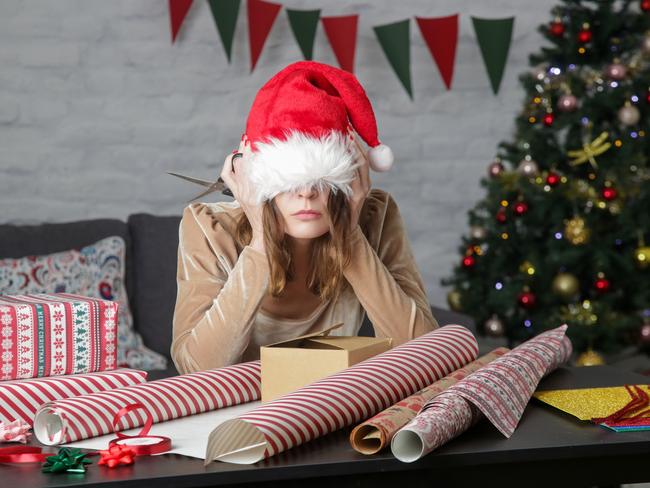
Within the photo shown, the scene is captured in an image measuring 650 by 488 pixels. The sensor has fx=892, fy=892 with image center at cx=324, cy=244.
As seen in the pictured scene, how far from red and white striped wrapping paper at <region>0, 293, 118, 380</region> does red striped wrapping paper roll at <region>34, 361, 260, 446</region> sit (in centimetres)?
12

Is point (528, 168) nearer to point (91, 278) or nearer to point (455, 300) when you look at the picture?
point (455, 300)

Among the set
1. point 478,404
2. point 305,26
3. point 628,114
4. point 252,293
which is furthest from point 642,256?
point 478,404

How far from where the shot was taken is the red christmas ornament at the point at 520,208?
3615mm

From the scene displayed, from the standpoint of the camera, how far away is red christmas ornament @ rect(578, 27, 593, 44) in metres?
3.54

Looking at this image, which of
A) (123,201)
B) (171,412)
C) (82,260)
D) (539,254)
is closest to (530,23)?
(539,254)

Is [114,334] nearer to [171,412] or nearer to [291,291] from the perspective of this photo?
[171,412]

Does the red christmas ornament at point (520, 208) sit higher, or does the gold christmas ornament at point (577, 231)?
the red christmas ornament at point (520, 208)

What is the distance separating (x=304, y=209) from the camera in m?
1.28

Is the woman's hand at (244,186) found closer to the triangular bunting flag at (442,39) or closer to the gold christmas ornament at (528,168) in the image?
the gold christmas ornament at (528,168)

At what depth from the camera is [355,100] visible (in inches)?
51.7

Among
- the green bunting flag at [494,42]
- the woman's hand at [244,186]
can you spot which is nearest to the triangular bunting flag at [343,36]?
the green bunting flag at [494,42]

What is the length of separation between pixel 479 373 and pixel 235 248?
668 millimetres

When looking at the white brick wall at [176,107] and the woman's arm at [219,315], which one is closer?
the woman's arm at [219,315]

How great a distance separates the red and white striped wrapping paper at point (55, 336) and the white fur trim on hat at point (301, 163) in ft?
0.96
